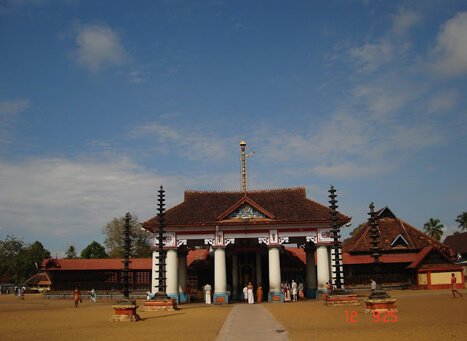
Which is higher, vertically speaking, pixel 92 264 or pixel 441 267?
pixel 92 264

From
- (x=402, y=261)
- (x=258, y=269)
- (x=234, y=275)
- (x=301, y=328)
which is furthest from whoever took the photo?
(x=402, y=261)

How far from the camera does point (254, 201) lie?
34.6m

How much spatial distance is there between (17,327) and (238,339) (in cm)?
975

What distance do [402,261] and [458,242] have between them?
2950 centimetres

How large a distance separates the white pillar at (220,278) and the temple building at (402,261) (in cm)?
1458

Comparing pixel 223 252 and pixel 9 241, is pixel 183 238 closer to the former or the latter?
pixel 223 252

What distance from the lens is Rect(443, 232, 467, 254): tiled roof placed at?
64.6 meters

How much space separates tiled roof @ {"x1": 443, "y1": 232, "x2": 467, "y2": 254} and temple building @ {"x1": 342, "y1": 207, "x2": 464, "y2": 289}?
2073 centimetres

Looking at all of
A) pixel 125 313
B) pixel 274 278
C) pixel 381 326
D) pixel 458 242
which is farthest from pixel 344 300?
pixel 458 242

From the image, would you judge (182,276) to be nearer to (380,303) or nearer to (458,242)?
(380,303)

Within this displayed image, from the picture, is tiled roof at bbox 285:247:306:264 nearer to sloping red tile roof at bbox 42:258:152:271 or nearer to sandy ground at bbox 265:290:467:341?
sloping red tile roof at bbox 42:258:152:271

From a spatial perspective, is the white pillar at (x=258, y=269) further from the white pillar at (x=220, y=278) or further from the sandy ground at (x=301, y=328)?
the sandy ground at (x=301, y=328)

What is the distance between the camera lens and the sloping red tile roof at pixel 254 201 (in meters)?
32.4

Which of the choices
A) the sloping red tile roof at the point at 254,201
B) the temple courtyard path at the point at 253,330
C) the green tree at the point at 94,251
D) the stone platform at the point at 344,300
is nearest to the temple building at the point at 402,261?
the sloping red tile roof at the point at 254,201
